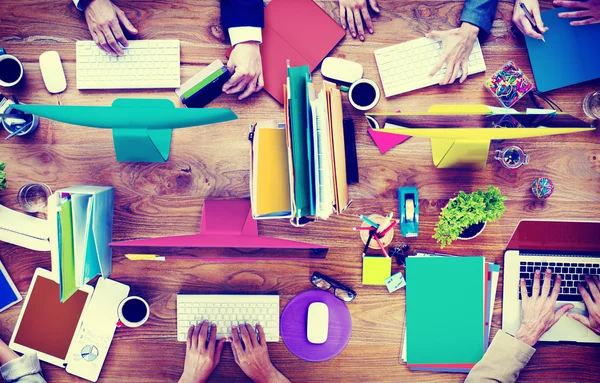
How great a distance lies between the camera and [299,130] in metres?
1.12

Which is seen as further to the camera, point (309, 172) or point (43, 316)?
point (43, 316)

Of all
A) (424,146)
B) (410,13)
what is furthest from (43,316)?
(410,13)

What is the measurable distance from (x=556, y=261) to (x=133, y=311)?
1410 millimetres

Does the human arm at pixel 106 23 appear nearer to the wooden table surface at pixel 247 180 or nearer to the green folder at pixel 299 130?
the wooden table surface at pixel 247 180

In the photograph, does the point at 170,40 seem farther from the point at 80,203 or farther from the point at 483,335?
the point at 483,335

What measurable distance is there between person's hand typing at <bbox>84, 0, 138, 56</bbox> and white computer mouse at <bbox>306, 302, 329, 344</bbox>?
3.42ft

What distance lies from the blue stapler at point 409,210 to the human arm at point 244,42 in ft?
1.93

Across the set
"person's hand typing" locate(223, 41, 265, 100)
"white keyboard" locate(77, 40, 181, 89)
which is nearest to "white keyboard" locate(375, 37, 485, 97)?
"person's hand typing" locate(223, 41, 265, 100)

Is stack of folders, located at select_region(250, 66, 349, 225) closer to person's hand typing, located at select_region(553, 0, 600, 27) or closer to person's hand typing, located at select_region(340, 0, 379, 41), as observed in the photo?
person's hand typing, located at select_region(340, 0, 379, 41)

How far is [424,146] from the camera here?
4.81ft

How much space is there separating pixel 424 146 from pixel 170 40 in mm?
904

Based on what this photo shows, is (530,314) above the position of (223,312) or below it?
below

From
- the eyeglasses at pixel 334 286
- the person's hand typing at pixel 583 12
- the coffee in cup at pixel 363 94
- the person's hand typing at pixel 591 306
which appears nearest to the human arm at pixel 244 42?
the coffee in cup at pixel 363 94

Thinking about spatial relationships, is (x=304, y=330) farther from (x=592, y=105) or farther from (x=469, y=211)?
(x=592, y=105)
